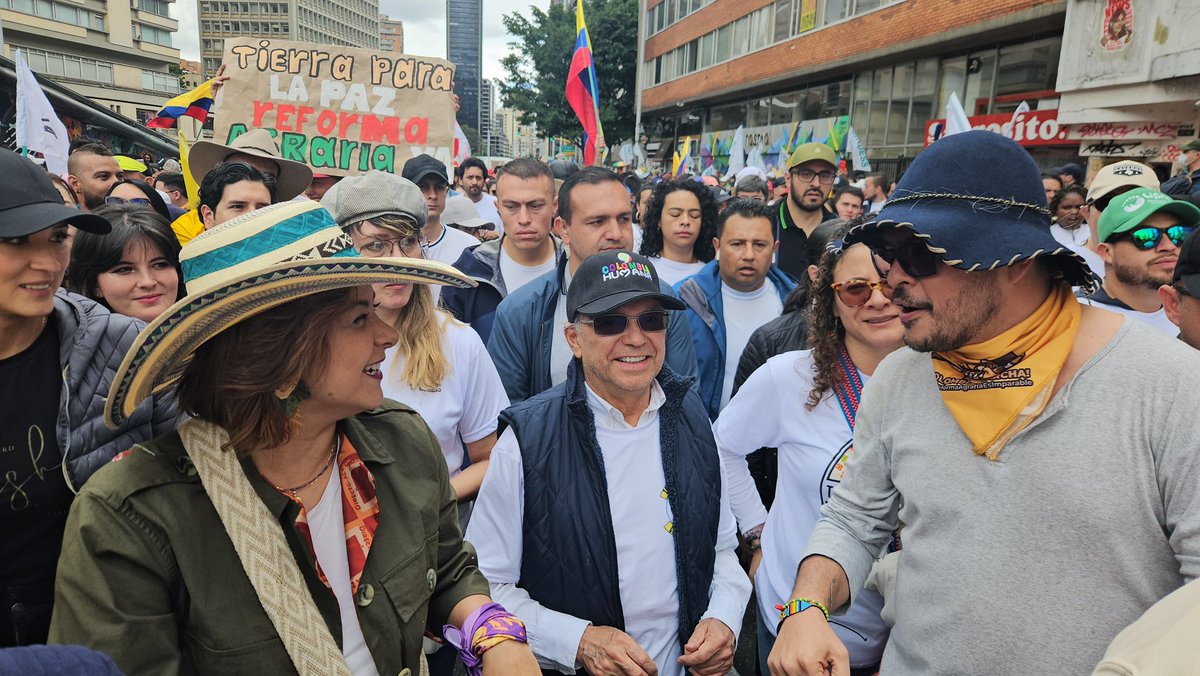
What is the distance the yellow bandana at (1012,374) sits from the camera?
1.53 meters

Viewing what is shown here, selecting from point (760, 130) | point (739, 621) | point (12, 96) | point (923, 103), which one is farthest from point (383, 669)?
point (760, 130)

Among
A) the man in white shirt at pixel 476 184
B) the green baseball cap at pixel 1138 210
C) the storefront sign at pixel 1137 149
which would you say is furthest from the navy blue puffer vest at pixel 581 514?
the storefront sign at pixel 1137 149

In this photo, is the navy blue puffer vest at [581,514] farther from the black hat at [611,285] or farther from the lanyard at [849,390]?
the lanyard at [849,390]

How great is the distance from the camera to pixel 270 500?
157 centimetres

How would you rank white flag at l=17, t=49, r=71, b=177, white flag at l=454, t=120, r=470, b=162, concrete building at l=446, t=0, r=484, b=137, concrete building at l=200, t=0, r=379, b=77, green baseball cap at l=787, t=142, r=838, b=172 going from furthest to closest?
concrete building at l=446, t=0, r=484, b=137 → concrete building at l=200, t=0, r=379, b=77 → white flag at l=454, t=120, r=470, b=162 → white flag at l=17, t=49, r=71, b=177 → green baseball cap at l=787, t=142, r=838, b=172

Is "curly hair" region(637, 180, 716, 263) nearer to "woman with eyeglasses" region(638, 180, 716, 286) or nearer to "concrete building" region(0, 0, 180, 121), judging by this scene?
"woman with eyeglasses" region(638, 180, 716, 286)

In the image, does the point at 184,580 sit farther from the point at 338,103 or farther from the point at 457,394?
the point at 338,103

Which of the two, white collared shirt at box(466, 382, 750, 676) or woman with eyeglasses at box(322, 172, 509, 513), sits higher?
woman with eyeglasses at box(322, 172, 509, 513)

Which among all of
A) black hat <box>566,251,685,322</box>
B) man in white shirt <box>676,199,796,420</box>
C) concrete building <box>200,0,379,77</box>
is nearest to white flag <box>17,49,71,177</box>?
man in white shirt <box>676,199,796,420</box>

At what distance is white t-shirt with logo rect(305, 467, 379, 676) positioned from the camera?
1655mm

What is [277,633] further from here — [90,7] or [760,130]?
[90,7]

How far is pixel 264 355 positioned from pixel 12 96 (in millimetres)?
16527

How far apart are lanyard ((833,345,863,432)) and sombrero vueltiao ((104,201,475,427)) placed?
5.39 feet

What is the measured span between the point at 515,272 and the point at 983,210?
11.0 feet
